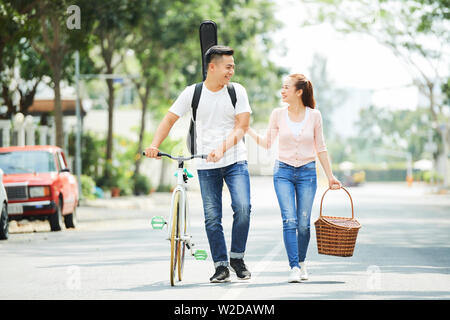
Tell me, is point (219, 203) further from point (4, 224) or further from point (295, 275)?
point (4, 224)

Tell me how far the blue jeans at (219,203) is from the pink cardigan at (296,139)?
1.68ft

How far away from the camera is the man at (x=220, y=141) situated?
9.30 metres

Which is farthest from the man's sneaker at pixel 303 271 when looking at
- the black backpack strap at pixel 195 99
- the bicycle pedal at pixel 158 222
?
the black backpack strap at pixel 195 99

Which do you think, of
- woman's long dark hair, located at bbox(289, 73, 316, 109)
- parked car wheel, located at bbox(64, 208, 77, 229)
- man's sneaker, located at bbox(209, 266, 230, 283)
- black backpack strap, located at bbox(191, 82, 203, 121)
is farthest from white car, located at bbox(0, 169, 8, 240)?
woman's long dark hair, located at bbox(289, 73, 316, 109)

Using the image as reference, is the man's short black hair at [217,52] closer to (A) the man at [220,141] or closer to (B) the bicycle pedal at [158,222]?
(A) the man at [220,141]

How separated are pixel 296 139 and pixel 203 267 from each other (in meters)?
2.41

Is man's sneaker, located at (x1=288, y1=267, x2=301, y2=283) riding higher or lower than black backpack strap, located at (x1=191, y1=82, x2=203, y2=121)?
lower

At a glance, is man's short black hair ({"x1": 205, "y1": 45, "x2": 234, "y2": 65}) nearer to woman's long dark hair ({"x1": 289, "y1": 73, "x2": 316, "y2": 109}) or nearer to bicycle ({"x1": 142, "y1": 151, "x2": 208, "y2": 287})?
woman's long dark hair ({"x1": 289, "y1": 73, "x2": 316, "y2": 109})

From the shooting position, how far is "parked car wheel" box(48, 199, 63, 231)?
19211 millimetres

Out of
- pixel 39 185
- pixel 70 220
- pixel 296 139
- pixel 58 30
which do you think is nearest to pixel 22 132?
pixel 58 30

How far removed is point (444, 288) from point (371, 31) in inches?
1241

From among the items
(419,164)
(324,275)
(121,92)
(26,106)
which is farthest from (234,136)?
(419,164)

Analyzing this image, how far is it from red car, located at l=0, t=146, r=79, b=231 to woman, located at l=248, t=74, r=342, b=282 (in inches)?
381

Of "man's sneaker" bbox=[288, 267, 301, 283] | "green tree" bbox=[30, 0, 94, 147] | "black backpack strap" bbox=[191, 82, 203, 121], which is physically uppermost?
"green tree" bbox=[30, 0, 94, 147]
